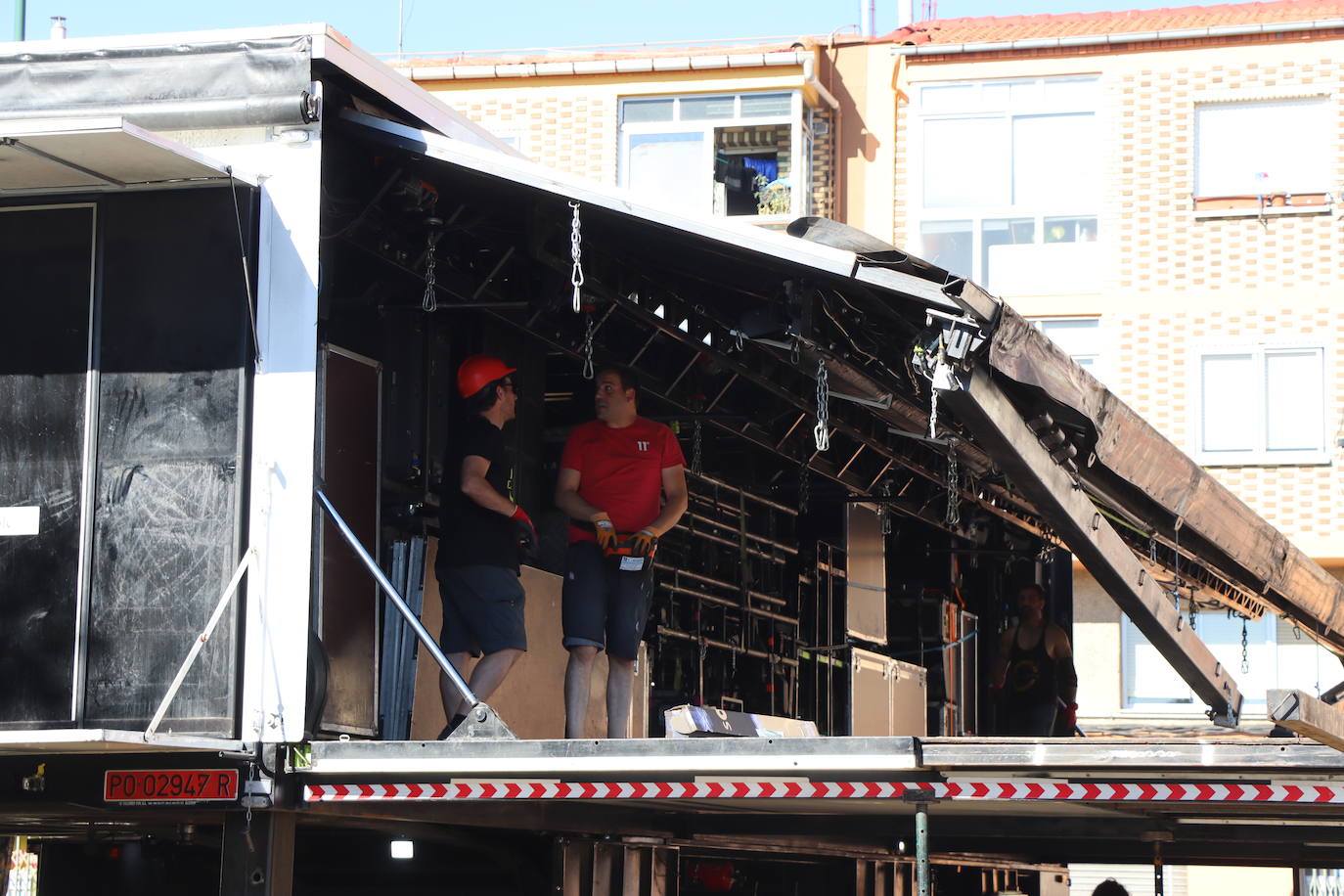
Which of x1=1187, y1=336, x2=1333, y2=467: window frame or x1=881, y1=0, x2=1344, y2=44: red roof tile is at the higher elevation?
x1=881, y1=0, x2=1344, y2=44: red roof tile

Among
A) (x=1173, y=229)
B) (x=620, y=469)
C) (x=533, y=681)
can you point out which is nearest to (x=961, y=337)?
(x=620, y=469)

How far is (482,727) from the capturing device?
315 inches

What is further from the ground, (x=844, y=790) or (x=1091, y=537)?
(x=1091, y=537)

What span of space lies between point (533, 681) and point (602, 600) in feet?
4.82

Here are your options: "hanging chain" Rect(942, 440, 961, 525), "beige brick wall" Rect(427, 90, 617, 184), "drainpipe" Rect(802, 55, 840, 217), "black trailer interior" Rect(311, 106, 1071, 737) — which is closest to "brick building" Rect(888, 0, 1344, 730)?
"drainpipe" Rect(802, 55, 840, 217)

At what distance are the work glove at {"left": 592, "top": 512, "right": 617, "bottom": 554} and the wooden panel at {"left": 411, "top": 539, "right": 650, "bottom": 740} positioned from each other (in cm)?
98

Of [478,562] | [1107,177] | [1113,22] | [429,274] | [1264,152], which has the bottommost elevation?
[478,562]

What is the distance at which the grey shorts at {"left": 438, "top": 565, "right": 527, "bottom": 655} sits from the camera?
30.4 feet

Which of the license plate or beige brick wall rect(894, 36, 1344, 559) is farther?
beige brick wall rect(894, 36, 1344, 559)

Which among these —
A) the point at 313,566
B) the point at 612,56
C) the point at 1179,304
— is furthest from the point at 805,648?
the point at 612,56

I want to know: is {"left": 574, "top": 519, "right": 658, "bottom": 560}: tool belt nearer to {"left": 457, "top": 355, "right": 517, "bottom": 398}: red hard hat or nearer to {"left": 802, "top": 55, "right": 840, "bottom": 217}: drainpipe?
{"left": 457, "top": 355, "right": 517, "bottom": 398}: red hard hat

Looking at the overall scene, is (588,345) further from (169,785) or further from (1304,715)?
(1304,715)

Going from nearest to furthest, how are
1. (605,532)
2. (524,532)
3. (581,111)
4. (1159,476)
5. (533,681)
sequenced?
1. (1159,476)
2. (605,532)
3. (524,532)
4. (533,681)
5. (581,111)

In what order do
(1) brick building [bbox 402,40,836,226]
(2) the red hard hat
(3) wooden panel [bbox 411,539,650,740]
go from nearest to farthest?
(2) the red hard hat, (3) wooden panel [bbox 411,539,650,740], (1) brick building [bbox 402,40,836,226]
